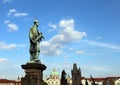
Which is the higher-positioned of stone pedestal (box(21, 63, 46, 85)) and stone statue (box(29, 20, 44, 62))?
stone statue (box(29, 20, 44, 62))

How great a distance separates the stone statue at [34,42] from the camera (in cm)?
2095

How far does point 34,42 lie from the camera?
837 inches

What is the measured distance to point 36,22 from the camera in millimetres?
21984

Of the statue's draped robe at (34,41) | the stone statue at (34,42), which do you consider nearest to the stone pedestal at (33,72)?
the stone statue at (34,42)

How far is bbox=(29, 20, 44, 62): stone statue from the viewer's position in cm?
2095

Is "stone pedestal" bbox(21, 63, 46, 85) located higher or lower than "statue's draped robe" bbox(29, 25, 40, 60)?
lower

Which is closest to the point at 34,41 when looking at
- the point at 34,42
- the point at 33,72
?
the point at 34,42

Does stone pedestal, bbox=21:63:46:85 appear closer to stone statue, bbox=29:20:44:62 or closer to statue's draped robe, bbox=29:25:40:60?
stone statue, bbox=29:20:44:62

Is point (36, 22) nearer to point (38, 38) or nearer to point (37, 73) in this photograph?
point (38, 38)

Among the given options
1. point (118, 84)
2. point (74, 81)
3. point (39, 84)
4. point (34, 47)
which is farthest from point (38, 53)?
point (118, 84)

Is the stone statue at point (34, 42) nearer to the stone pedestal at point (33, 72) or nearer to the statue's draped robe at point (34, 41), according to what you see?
the statue's draped robe at point (34, 41)

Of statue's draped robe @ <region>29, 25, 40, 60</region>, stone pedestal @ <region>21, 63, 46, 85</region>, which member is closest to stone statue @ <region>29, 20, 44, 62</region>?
statue's draped robe @ <region>29, 25, 40, 60</region>

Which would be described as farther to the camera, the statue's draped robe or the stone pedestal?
the statue's draped robe

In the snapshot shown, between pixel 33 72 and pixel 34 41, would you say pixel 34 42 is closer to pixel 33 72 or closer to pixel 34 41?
pixel 34 41
